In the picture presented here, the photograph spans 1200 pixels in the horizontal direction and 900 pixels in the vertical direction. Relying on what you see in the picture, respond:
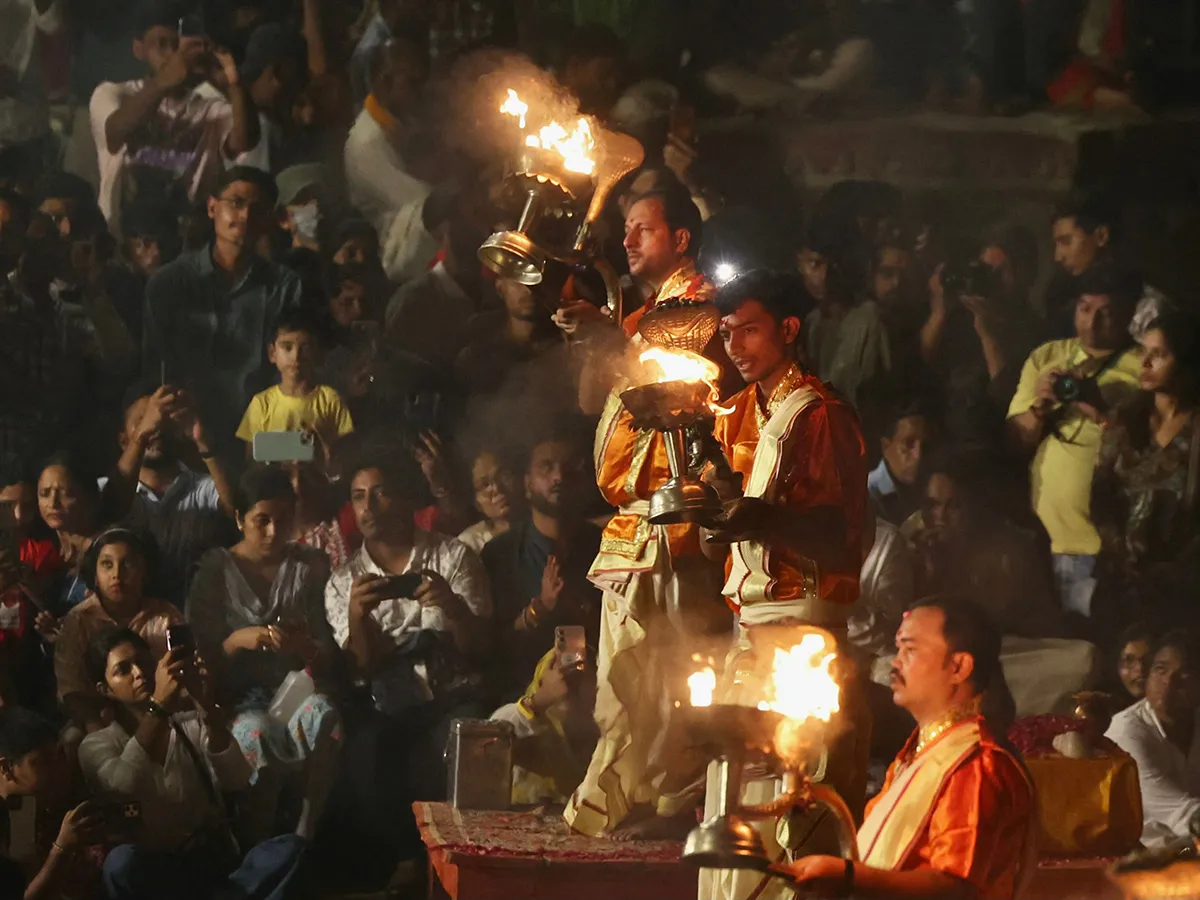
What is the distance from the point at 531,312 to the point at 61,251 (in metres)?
2.28

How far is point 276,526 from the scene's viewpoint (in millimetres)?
8203

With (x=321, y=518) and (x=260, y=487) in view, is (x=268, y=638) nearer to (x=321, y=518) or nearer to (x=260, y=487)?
(x=321, y=518)

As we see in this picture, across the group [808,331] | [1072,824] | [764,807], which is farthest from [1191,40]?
[764,807]

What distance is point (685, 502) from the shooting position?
4852mm

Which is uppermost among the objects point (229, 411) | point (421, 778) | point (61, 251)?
point (61, 251)

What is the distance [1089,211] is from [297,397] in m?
3.71

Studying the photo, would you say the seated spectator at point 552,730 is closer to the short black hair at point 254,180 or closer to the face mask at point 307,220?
the face mask at point 307,220

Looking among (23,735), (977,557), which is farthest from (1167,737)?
(23,735)

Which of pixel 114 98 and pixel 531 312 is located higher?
pixel 114 98

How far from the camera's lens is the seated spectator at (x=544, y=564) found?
313 inches

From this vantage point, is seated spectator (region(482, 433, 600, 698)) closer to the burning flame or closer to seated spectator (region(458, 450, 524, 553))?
seated spectator (region(458, 450, 524, 553))

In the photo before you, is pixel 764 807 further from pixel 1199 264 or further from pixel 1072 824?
pixel 1199 264

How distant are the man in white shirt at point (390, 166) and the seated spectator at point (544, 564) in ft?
3.68

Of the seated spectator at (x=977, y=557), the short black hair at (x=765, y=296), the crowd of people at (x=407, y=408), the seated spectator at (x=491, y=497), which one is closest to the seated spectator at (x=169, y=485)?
the crowd of people at (x=407, y=408)
